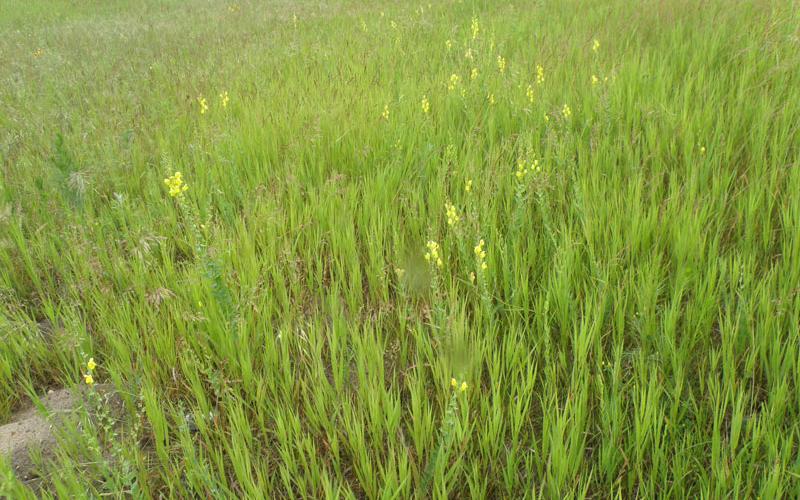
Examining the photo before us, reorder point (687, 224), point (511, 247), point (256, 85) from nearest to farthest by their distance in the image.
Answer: point (687, 224) < point (511, 247) < point (256, 85)

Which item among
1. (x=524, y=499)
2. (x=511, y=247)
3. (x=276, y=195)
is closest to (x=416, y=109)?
(x=276, y=195)

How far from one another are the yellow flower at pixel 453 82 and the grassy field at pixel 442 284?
3cm

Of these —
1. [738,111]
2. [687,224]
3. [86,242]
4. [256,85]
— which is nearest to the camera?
[687,224]

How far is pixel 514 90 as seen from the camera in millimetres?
3406

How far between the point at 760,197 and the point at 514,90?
173 centimetres

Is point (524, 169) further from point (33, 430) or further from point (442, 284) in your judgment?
point (33, 430)

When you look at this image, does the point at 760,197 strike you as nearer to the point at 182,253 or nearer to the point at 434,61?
the point at 182,253

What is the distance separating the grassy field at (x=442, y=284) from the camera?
4.53ft

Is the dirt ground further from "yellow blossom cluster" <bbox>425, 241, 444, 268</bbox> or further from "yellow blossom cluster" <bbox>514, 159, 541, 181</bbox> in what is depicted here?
"yellow blossom cluster" <bbox>514, 159, 541, 181</bbox>

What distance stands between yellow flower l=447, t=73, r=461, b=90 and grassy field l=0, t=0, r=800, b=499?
0.03m

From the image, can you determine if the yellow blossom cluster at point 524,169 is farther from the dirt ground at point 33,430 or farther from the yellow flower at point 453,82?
the dirt ground at point 33,430

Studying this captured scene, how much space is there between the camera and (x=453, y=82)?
375 cm

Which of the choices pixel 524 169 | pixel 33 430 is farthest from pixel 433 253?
pixel 33 430

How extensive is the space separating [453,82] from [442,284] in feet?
7.25
